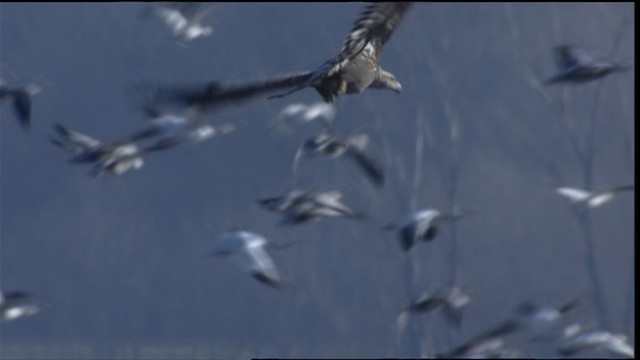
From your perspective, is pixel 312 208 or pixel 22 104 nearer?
pixel 22 104

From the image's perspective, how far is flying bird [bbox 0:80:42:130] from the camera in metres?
3.67

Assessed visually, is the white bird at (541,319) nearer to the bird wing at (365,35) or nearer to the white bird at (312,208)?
the white bird at (312,208)

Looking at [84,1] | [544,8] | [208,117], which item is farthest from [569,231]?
[208,117]

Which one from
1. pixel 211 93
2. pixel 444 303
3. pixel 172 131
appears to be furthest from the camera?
pixel 444 303

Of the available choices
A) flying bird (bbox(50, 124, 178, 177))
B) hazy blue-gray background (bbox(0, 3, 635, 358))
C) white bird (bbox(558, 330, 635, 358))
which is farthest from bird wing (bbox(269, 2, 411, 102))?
hazy blue-gray background (bbox(0, 3, 635, 358))

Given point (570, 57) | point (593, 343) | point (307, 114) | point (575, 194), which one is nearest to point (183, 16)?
point (307, 114)

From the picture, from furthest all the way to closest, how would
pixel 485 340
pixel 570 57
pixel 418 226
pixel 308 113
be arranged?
pixel 308 113
pixel 418 226
pixel 485 340
pixel 570 57

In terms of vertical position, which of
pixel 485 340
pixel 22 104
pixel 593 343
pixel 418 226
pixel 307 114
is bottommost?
pixel 485 340

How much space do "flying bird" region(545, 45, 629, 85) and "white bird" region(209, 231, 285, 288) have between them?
3.93ft

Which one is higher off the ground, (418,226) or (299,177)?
(299,177)

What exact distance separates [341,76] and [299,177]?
1008 inches

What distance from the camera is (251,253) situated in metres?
3.85

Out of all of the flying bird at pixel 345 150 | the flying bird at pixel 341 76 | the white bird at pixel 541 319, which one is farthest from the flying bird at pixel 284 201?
the flying bird at pixel 341 76

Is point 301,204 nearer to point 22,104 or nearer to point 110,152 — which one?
point 110,152
